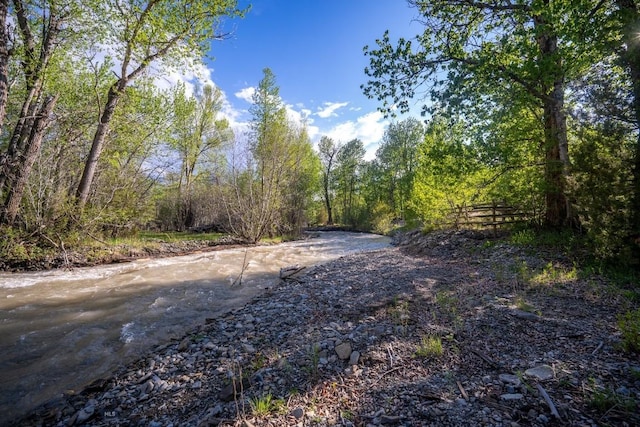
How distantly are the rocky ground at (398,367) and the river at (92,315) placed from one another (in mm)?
535

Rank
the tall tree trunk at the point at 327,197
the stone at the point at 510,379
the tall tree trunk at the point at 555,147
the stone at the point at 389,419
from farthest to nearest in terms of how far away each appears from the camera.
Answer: the tall tree trunk at the point at 327,197, the tall tree trunk at the point at 555,147, the stone at the point at 510,379, the stone at the point at 389,419

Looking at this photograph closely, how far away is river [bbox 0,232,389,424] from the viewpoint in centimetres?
358

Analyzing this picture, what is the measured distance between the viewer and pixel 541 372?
270 centimetres

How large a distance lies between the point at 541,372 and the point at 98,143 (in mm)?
14707

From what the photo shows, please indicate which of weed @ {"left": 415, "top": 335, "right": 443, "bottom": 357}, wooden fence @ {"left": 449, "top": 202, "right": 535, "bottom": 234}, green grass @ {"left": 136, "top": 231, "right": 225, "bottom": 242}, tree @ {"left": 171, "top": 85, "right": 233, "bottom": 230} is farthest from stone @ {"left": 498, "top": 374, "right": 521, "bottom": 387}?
tree @ {"left": 171, "top": 85, "right": 233, "bottom": 230}


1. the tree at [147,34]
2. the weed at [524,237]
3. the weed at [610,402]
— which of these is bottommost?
the weed at [610,402]

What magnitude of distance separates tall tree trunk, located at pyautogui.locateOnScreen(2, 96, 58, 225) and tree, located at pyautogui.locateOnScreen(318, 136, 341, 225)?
3511cm

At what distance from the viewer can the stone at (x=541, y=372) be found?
8.58 ft

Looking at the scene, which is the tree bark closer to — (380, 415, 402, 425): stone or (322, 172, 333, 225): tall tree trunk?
(380, 415, 402, 425): stone

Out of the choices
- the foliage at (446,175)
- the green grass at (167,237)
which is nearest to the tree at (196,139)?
the green grass at (167,237)

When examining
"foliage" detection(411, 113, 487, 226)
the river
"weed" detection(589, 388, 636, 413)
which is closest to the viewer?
Result: "weed" detection(589, 388, 636, 413)

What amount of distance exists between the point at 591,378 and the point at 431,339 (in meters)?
1.42

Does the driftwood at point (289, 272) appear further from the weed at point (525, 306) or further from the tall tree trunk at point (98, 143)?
the tall tree trunk at point (98, 143)

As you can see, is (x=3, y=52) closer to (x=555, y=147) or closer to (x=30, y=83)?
(x=30, y=83)
